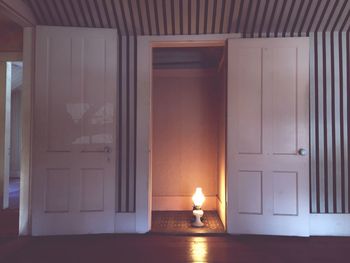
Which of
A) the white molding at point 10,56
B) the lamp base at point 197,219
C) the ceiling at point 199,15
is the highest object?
the ceiling at point 199,15

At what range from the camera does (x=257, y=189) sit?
115 inches

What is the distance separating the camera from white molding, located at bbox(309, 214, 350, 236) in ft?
9.64

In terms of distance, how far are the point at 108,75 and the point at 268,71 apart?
1.89 metres

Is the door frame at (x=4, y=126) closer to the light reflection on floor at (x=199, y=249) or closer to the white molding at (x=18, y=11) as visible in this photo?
the white molding at (x=18, y=11)

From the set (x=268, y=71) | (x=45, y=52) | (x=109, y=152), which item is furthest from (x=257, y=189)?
(x=45, y=52)

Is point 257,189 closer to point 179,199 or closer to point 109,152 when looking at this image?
point 179,199

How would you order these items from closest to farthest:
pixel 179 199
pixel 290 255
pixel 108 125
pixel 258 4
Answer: pixel 290 255 → pixel 258 4 → pixel 108 125 → pixel 179 199

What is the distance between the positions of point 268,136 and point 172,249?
165cm

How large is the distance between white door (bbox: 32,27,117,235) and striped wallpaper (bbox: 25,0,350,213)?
0.16 metres

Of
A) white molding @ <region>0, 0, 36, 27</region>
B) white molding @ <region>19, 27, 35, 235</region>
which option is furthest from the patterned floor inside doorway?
white molding @ <region>0, 0, 36, 27</region>

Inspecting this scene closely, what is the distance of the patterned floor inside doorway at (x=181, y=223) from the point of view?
3.06 m

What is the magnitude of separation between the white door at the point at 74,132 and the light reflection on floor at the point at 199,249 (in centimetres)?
99

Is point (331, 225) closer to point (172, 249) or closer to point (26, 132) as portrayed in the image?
point (172, 249)

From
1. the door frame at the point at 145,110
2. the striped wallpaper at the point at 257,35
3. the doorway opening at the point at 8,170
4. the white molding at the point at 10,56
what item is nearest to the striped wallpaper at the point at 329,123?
the striped wallpaper at the point at 257,35
